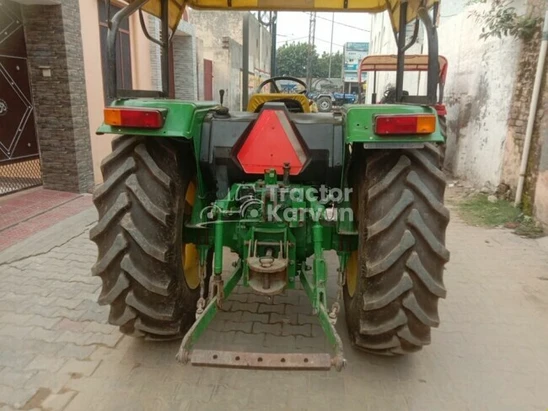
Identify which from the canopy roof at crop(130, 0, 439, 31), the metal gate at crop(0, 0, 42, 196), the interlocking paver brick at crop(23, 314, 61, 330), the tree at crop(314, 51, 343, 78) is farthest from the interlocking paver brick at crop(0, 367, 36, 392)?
the tree at crop(314, 51, 343, 78)

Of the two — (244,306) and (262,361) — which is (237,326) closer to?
(244,306)

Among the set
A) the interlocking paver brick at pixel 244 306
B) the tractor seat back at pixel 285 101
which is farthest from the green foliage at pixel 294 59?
the interlocking paver brick at pixel 244 306

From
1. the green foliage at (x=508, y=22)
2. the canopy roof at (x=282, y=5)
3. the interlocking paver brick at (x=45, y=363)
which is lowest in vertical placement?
the interlocking paver brick at (x=45, y=363)

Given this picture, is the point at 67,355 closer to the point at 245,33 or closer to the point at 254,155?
the point at 254,155

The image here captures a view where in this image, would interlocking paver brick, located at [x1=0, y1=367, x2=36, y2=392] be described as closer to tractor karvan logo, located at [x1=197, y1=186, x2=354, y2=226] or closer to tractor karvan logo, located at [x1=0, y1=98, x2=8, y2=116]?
tractor karvan logo, located at [x1=197, y1=186, x2=354, y2=226]

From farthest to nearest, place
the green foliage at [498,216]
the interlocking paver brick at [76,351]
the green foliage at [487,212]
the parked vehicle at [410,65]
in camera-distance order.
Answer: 1. the parked vehicle at [410,65]
2. the green foliage at [487,212]
3. the green foliage at [498,216]
4. the interlocking paver brick at [76,351]

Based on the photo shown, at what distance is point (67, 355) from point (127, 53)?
279 inches

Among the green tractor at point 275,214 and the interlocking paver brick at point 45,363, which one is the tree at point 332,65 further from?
the interlocking paver brick at point 45,363

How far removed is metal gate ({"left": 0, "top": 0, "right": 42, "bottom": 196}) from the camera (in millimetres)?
Answer: 6082

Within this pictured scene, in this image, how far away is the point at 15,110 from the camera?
6406 mm

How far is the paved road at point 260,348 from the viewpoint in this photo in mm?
2422

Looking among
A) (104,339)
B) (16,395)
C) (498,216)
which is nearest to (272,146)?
(104,339)

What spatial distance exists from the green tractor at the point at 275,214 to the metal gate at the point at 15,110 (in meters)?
4.29

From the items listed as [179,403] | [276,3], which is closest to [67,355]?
[179,403]
